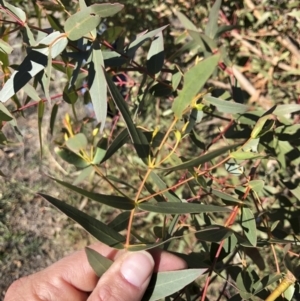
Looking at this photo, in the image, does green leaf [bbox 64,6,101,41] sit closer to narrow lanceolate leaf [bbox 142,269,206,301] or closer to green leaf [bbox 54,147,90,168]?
green leaf [bbox 54,147,90,168]

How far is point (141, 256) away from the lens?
2.84ft

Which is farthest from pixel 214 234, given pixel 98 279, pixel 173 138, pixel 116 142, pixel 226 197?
pixel 173 138

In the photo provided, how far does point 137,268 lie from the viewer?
829 mm

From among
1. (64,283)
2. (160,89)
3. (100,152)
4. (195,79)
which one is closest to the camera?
(195,79)

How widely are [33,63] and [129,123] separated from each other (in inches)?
8.5

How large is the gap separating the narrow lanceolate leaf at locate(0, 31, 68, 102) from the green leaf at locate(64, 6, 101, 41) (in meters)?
0.03

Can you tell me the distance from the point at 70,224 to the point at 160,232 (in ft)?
4.06

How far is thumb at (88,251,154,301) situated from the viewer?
2.70 feet

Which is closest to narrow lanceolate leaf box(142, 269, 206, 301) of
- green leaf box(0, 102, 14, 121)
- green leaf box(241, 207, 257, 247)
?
green leaf box(241, 207, 257, 247)

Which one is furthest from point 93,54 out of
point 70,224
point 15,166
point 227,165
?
point 15,166

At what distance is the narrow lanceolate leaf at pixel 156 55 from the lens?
941 mm

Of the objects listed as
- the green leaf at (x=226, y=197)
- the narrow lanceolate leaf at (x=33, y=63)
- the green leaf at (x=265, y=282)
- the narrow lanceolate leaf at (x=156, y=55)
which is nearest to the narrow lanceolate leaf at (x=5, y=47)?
the narrow lanceolate leaf at (x=33, y=63)

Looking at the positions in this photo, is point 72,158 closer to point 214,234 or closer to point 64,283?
point 214,234

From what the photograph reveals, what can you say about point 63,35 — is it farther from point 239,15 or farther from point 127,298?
point 239,15
